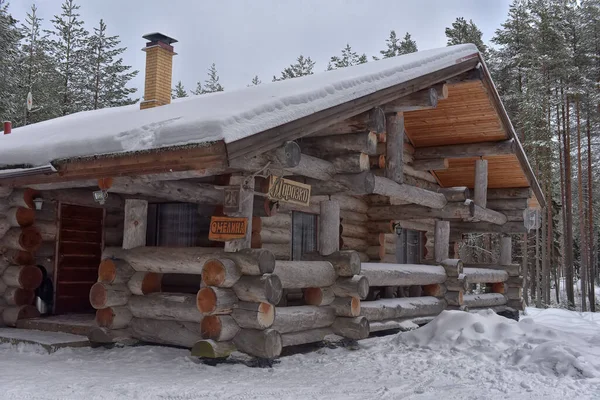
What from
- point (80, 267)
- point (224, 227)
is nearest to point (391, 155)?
point (224, 227)

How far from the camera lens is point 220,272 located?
24.8ft

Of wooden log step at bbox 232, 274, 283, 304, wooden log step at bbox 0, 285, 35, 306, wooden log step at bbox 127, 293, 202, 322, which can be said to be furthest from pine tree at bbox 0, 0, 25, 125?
wooden log step at bbox 232, 274, 283, 304

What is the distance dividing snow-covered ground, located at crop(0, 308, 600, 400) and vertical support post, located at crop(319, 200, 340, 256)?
164cm

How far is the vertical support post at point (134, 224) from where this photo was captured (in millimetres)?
9188

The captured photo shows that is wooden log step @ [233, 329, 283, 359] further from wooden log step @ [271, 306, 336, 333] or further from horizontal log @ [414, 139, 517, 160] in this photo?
horizontal log @ [414, 139, 517, 160]

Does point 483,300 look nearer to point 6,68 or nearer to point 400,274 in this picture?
point 400,274

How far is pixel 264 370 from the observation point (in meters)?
7.57

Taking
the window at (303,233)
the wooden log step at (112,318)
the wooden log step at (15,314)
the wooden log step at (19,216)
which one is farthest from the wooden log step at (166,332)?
the window at (303,233)

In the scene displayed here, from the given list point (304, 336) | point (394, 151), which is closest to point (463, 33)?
point (394, 151)

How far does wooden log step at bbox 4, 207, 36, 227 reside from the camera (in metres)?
10.2

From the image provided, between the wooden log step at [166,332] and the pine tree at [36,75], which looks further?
the pine tree at [36,75]

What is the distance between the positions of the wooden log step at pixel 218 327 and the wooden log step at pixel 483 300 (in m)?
8.16

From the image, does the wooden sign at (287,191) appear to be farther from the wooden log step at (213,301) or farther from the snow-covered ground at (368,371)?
the snow-covered ground at (368,371)

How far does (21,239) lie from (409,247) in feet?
33.2
